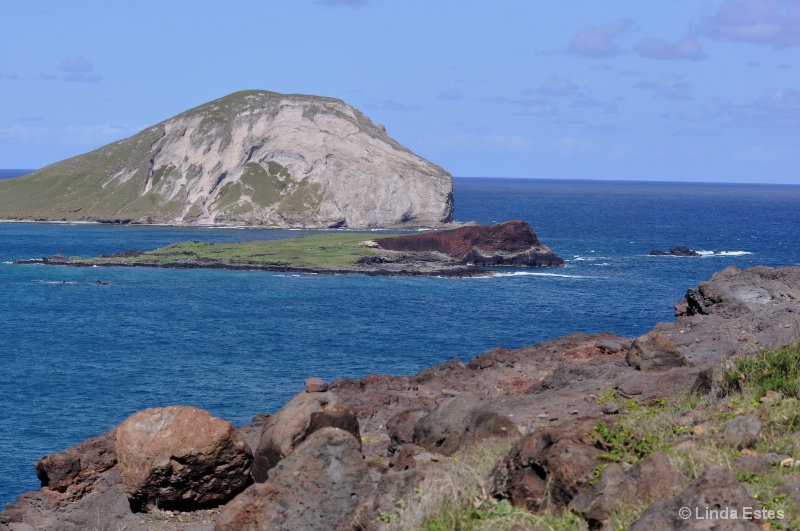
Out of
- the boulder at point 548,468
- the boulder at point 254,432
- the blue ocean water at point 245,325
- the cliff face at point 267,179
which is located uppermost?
the cliff face at point 267,179

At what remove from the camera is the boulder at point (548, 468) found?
10.2m

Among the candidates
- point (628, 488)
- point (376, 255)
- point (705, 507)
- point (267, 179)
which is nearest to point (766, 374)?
point (628, 488)

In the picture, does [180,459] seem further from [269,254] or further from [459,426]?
[269,254]

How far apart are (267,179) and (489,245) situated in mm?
74460

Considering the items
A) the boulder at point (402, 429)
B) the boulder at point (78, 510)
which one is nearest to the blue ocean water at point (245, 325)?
the boulder at point (78, 510)

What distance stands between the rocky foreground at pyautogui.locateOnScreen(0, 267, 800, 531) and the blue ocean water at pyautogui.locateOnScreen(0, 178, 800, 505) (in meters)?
13.7

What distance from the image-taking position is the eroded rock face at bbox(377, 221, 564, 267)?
11006 centimetres

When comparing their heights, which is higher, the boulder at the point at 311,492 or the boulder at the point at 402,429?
the boulder at the point at 311,492

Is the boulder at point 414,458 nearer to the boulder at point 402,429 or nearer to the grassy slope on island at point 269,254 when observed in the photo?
the boulder at point 402,429

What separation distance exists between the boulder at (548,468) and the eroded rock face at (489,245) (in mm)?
98853

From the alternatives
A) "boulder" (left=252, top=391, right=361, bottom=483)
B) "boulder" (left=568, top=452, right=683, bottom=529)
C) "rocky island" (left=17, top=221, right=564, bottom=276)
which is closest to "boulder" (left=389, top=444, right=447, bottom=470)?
"boulder" (left=252, top=391, right=361, bottom=483)

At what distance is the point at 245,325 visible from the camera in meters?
67.7

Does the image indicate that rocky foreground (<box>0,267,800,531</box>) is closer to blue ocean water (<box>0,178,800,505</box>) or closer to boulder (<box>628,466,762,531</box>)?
boulder (<box>628,466,762,531</box>)

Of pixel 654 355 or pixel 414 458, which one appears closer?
pixel 414 458
